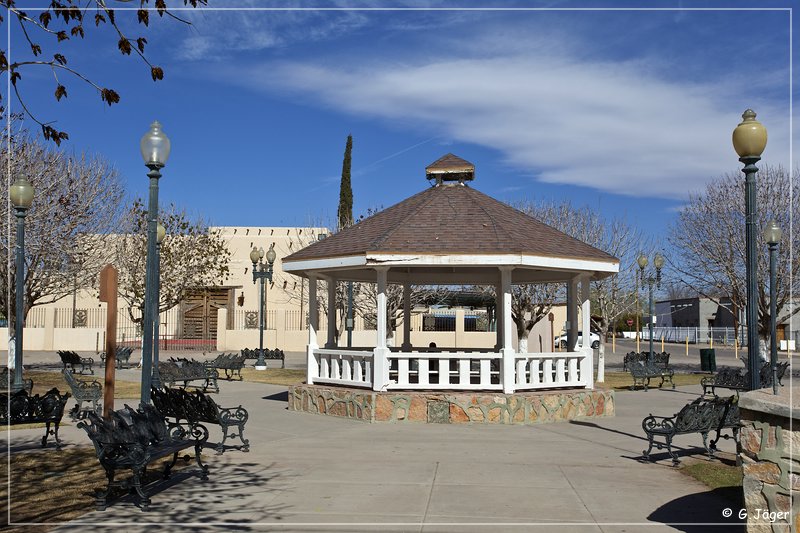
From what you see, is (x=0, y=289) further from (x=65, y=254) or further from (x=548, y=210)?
(x=548, y=210)

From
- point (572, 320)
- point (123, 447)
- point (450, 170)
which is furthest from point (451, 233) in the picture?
point (123, 447)

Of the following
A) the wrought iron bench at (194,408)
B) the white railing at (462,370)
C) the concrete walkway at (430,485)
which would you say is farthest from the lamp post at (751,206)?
the wrought iron bench at (194,408)

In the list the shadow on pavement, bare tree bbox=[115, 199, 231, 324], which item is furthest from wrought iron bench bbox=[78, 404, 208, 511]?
bare tree bbox=[115, 199, 231, 324]

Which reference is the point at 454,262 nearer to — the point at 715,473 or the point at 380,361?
the point at 380,361

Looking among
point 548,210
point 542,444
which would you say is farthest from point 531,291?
point 542,444

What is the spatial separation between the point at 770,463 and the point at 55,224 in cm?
2256

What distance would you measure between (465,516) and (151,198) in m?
5.22

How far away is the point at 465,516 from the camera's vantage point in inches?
283

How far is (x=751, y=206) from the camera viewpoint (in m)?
Result: 8.99

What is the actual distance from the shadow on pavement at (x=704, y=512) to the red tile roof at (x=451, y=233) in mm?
6455

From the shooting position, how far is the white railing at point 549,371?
14531 mm

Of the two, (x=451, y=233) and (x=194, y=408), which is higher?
(x=451, y=233)

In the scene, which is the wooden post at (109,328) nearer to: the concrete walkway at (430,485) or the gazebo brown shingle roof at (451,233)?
the concrete walkway at (430,485)

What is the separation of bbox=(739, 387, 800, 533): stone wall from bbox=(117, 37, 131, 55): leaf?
5.66 m
